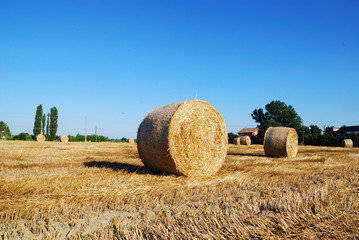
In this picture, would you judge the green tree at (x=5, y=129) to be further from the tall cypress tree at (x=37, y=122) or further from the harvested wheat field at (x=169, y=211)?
the harvested wheat field at (x=169, y=211)

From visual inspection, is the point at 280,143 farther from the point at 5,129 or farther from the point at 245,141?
the point at 5,129

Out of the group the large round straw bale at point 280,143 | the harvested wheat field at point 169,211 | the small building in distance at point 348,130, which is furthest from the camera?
the small building in distance at point 348,130

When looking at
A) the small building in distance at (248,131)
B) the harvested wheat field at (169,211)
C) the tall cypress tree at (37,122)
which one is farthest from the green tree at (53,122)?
the harvested wheat field at (169,211)

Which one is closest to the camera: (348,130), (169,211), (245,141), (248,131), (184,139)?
(169,211)

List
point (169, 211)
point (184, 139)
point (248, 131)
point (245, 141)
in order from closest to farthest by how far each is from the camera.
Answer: point (169, 211) < point (184, 139) < point (245, 141) < point (248, 131)

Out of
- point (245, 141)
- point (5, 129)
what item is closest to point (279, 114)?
point (245, 141)

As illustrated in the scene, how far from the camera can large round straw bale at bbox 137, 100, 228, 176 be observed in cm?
601

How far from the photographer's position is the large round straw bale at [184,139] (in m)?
6.01

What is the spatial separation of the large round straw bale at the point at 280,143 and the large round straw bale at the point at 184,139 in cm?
614

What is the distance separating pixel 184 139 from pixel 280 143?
7524 millimetres

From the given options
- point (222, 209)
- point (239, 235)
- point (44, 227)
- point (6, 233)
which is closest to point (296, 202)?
point (222, 209)

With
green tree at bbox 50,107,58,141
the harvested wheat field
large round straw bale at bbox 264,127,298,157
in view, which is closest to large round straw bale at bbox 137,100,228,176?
the harvested wheat field

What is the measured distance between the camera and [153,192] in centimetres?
404

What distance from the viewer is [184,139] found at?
6301mm
